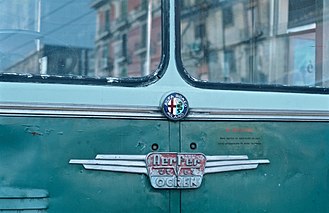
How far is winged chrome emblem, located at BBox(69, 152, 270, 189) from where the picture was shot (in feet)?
8.82

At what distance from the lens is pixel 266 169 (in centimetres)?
297

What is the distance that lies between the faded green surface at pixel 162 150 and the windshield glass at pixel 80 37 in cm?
27

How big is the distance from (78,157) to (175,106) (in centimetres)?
54

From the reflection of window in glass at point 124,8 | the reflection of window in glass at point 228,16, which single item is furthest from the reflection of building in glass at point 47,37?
the reflection of window in glass at point 228,16

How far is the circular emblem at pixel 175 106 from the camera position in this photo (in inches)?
109

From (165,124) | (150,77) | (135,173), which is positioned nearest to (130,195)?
(135,173)

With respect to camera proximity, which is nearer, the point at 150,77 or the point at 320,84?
the point at 150,77

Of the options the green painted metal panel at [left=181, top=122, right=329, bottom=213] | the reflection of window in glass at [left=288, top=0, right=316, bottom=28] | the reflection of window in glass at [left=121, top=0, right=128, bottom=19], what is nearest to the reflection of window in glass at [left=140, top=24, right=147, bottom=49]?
→ the reflection of window in glass at [left=121, top=0, right=128, bottom=19]

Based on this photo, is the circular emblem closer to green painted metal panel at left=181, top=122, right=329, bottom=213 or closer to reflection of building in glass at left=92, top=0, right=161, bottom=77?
green painted metal panel at left=181, top=122, right=329, bottom=213

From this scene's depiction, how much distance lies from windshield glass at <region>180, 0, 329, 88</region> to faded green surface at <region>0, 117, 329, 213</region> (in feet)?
1.20

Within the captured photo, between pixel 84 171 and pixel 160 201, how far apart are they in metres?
0.41

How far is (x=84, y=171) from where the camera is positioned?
104 inches

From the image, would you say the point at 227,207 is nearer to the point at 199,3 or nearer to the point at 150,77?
the point at 150,77

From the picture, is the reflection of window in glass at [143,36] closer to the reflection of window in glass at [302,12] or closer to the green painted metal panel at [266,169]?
the green painted metal panel at [266,169]
